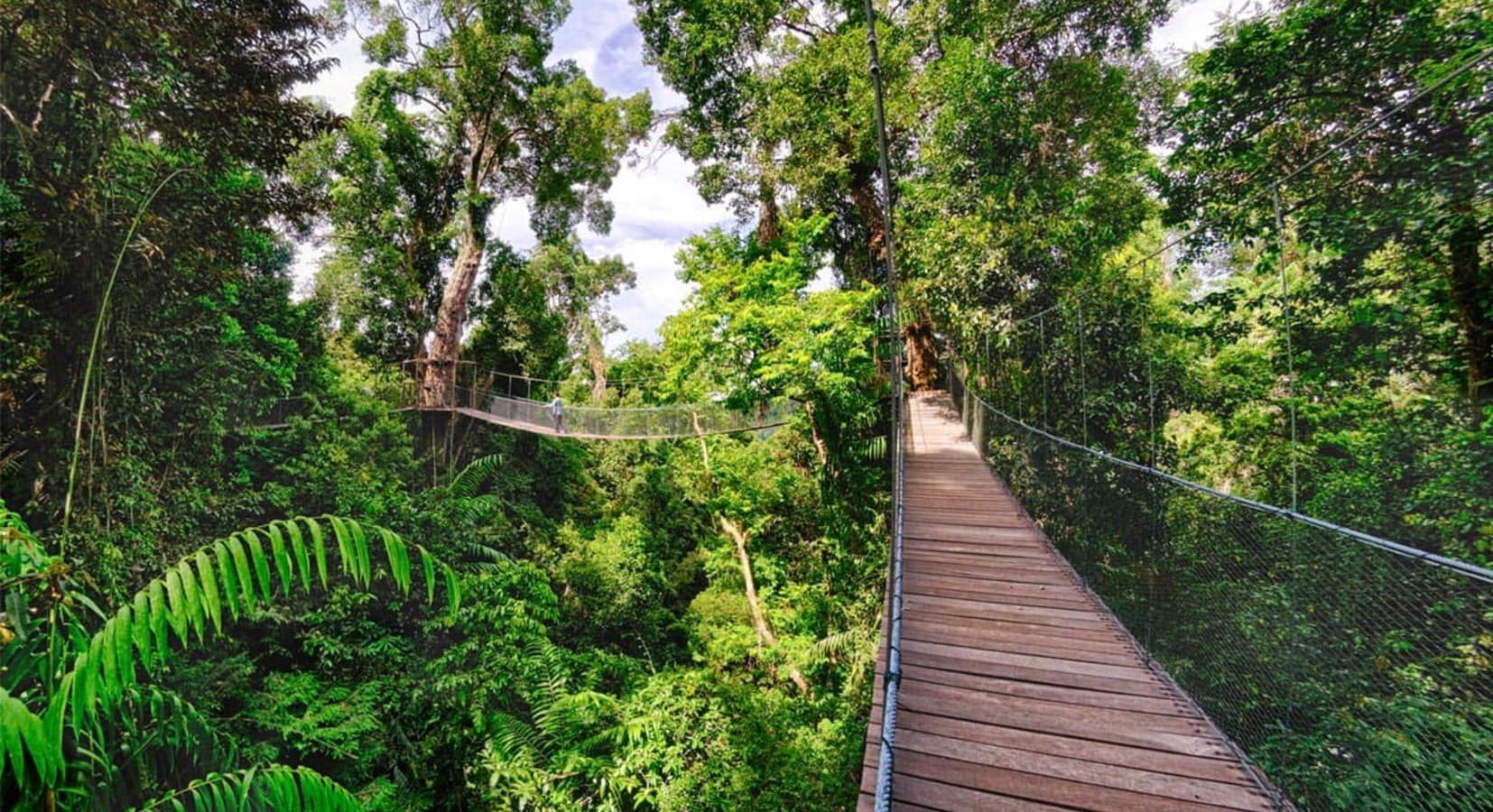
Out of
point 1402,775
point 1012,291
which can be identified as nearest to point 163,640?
point 1402,775

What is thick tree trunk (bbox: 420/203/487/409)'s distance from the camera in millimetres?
8773

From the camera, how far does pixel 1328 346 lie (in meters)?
3.24

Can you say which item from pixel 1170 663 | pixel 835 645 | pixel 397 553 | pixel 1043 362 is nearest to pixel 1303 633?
pixel 1170 663

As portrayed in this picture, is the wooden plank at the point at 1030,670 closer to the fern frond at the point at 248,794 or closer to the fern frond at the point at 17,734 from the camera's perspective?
the fern frond at the point at 248,794

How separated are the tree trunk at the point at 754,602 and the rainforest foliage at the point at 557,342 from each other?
67 mm

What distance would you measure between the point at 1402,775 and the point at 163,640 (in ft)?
12.1

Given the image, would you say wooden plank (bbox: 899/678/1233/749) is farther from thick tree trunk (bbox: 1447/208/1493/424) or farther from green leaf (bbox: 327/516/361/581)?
thick tree trunk (bbox: 1447/208/1493/424)

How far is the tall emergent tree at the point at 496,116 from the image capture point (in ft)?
28.0

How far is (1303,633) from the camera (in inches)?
92.2

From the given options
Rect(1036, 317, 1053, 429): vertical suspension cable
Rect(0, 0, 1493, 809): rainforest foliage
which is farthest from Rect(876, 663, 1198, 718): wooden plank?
Rect(1036, 317, 1053, 429): vertical suspension cable

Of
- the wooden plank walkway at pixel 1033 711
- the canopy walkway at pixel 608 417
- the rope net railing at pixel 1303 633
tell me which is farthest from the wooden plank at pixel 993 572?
the canopy walkway at pixel 608 417

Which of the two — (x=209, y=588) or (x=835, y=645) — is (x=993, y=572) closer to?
(x=209, y=588)

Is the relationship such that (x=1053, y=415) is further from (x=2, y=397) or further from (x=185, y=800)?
(x=2, y=397)

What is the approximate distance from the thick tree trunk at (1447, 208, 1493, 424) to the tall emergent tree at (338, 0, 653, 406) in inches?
379
